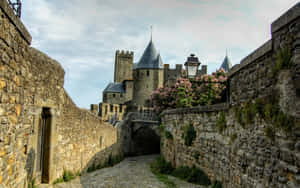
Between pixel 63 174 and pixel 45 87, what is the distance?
2.61 m

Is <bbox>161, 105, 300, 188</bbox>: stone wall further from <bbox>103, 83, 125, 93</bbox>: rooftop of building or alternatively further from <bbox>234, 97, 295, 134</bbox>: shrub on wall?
<bbox>103, 83, 125, 93</bbox>: rooftop of building

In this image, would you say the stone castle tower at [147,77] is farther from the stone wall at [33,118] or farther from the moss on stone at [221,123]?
the moss on stone at [221,123]

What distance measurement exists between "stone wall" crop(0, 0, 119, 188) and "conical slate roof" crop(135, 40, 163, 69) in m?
37.1

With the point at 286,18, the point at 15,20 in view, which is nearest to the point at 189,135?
the point at 286,18

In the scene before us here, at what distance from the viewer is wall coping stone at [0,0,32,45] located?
10.3ft

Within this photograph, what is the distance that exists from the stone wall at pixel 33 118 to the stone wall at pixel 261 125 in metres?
3.58

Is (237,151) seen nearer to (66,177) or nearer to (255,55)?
(255,55)

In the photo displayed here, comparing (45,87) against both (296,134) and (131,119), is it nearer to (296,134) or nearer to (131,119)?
(296,134)

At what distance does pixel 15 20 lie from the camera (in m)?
3.59

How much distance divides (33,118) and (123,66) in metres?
53.3

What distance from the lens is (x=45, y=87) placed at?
6059 mm

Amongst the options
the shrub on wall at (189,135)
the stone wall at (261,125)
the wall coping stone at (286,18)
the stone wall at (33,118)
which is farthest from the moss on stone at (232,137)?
the stone wall at (33,118)

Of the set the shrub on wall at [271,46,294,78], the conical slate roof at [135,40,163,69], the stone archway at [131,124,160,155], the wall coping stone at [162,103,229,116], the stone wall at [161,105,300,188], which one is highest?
the conical slate roof at [135,40,163,69]

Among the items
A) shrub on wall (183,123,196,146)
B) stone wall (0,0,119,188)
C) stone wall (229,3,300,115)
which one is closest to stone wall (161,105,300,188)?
shrub on wall (183,123,196,146)
